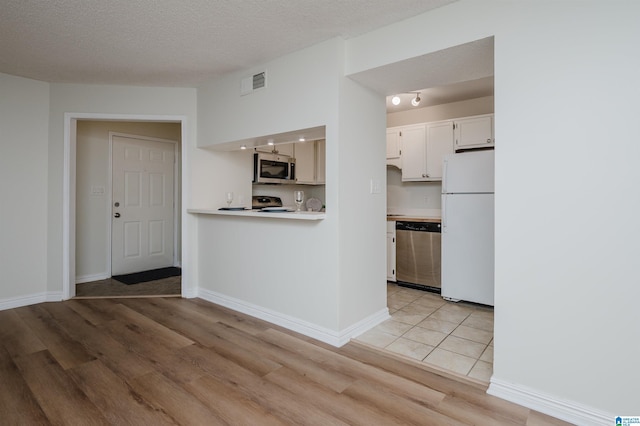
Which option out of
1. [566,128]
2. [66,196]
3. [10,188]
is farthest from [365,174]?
[10,188]

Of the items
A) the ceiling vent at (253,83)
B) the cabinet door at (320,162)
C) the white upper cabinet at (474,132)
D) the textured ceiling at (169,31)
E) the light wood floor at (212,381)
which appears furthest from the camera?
the cabinet door at (320,162)

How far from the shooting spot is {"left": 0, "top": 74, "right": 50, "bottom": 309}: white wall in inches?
134

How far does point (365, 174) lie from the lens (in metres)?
2.88

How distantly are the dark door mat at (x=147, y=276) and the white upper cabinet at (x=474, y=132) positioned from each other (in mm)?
4347

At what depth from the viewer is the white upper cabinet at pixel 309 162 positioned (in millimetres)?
5270

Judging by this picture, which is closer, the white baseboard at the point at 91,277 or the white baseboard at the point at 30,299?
the white baseboard at the point at 30,299

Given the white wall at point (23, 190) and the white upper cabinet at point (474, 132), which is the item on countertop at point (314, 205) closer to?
the white upper cabinet at point (474, 132)

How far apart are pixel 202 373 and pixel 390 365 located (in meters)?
1.25

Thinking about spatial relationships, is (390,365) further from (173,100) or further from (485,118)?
(173,100)

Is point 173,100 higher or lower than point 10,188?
higher

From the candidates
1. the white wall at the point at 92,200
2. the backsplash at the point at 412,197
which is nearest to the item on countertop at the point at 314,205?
the backsplash at the point at 412,197

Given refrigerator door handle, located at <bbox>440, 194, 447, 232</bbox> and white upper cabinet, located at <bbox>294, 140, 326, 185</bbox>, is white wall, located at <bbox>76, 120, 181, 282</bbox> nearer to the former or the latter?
white upper cabinet, located at <bbox>294, 140, 326, 185</bbox>

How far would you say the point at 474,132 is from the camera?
4.06 metres

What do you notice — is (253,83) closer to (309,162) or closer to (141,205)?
(309,162)
